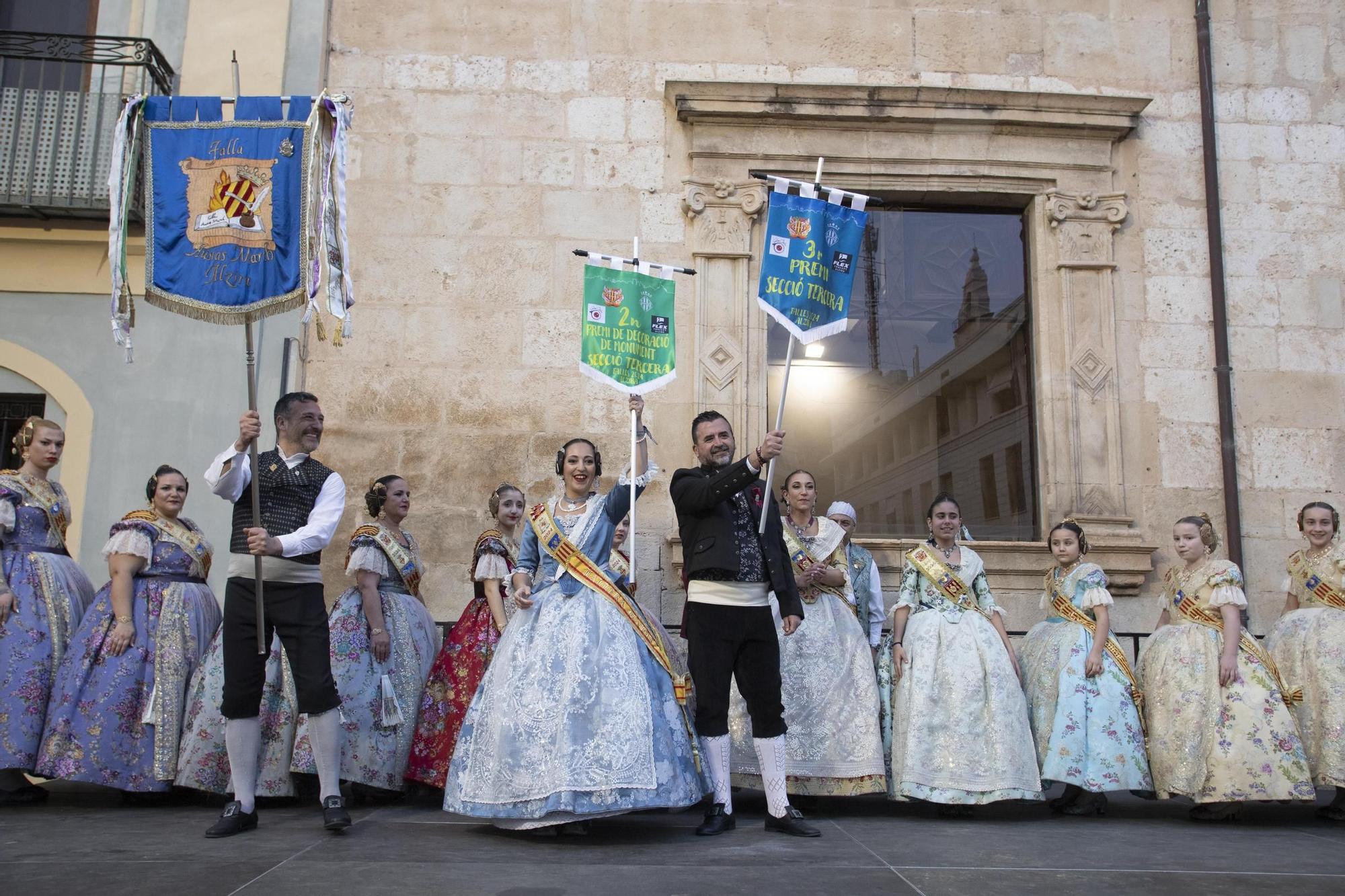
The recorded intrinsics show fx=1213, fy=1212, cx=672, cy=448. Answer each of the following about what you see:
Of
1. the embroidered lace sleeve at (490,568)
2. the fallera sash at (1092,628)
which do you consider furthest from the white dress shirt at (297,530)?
the fallera sash at (1092,628)

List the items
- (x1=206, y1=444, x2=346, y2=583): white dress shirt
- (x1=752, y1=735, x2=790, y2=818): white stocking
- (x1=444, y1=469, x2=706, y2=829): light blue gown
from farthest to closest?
(x1=752, y1=735, x2=790, y2=818): white stocking
(x1=206, y1=444, x2=346, y2=583): white dress shirt
(x1=444, y1=469, x2=706, y2=829): light blue gown

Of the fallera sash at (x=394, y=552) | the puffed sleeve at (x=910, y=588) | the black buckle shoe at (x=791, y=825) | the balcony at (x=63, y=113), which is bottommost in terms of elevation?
the black buckle shoe at (x=791, y=825)

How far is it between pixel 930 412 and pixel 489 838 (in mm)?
5073

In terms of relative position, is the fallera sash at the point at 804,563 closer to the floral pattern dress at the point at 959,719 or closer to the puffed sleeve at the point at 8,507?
the floral pattern dress at the point at 959,719

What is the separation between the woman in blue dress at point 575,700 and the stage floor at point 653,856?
21 centimetres

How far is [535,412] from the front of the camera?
847cm

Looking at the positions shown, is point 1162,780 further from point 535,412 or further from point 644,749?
point 535,412

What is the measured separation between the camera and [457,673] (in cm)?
673

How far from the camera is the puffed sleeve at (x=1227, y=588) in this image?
6516 millimetres

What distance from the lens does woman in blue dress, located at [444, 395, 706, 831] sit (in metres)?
5.05

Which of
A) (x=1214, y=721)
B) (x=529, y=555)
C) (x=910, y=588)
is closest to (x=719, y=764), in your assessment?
(x=529, y=555)

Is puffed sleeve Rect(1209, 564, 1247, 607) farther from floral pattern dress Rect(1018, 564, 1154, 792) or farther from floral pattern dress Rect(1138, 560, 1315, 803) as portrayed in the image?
floral pattern dress Rect(1018, 564, 1154, 792)

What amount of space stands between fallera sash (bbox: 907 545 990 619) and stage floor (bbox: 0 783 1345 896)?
1135 mm

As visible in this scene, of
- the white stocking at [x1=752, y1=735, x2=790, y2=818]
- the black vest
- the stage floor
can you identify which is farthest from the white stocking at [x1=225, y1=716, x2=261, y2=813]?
the white stocking at [x1=752, y1=735, x2=790, y2=818]
